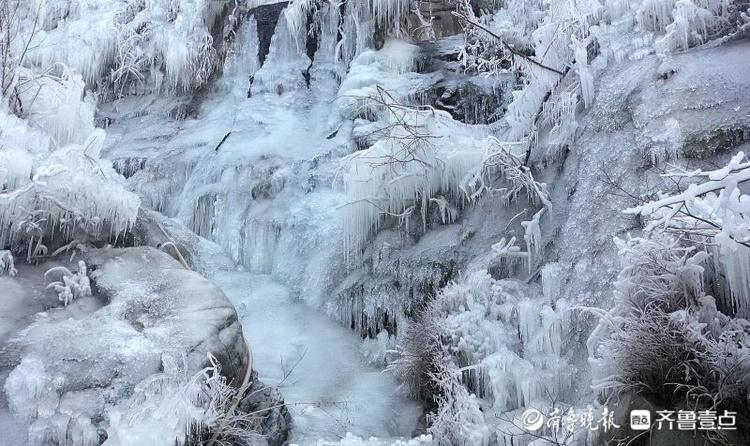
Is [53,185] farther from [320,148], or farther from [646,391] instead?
[646,391]

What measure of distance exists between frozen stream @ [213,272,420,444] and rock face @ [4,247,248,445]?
980mm

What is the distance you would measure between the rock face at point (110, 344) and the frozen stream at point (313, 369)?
98 centimetres

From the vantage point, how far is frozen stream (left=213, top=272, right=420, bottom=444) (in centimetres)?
543

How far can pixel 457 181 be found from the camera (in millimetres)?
7133

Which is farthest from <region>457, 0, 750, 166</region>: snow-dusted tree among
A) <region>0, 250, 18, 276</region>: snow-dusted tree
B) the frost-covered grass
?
<region>0, 250, 18, 276</region>: snow-dusted tree

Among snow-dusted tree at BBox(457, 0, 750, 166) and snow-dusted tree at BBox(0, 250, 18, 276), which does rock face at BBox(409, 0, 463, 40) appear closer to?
snow-dusted tree at BBox(457, 0, 750, 166)

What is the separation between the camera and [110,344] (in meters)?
4.57

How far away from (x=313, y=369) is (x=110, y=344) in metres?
2.49

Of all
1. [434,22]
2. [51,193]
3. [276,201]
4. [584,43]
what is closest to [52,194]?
[51,193]

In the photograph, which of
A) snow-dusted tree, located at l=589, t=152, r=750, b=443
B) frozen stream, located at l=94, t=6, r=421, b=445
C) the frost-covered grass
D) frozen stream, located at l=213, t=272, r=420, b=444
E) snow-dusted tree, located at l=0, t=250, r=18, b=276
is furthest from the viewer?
frozen stream, located at l=94, t=6, r=421, b=445

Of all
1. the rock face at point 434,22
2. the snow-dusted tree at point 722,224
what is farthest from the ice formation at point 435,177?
the rock face at point 434,22

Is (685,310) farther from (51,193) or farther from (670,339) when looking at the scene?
(51,193)

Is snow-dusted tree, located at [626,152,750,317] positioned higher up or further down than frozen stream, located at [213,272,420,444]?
higher up

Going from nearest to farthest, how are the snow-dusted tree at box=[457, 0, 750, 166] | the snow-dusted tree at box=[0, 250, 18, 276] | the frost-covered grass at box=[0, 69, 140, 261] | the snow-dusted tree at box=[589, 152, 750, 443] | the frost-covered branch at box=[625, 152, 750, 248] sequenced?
the frost-covered branch at box=[625, 152, 750, 248] < the snow-dusted tree at box=[589, 152, 750, 443] < the snow-dusted tree at box=[0, 250, 18, 276] < the frost-covered grass at box=[0, 69, 140, 261] < the snow-dusted tree at box=[457, 0, 750, 166]
